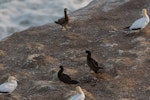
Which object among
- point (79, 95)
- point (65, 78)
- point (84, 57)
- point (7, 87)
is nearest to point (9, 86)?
point (7, 87)

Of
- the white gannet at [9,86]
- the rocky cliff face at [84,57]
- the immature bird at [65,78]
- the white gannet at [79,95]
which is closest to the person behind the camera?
the white gannet at [79,95]

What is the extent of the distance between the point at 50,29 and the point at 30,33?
88 cm

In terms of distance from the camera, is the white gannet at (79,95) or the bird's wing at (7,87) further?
the bird's wing at (7,87)

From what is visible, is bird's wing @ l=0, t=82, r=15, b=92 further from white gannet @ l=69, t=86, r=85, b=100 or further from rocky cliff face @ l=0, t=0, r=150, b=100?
white gannet @ l=69, t=86, r=85, b=100

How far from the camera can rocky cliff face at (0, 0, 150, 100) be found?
14.3 meters

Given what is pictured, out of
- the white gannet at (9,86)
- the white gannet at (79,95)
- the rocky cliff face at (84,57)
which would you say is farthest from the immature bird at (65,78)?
the white gannet at (9,86)

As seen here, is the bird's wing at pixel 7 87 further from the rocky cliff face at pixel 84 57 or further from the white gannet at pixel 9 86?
the rocky cliff face at pixel 84 57

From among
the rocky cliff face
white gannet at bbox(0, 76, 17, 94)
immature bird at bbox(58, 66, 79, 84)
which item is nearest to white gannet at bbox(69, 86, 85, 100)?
the rocky cliff face

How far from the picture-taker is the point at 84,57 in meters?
16.7

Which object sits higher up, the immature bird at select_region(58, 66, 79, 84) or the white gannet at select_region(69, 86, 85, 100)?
the immature bird at select_region(58, 66, 79, 84)

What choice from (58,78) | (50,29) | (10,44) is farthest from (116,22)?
(58,78)

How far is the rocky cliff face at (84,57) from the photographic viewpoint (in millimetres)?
14312

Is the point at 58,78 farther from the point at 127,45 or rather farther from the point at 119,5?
the point at 119,5

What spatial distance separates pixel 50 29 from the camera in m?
20.0
